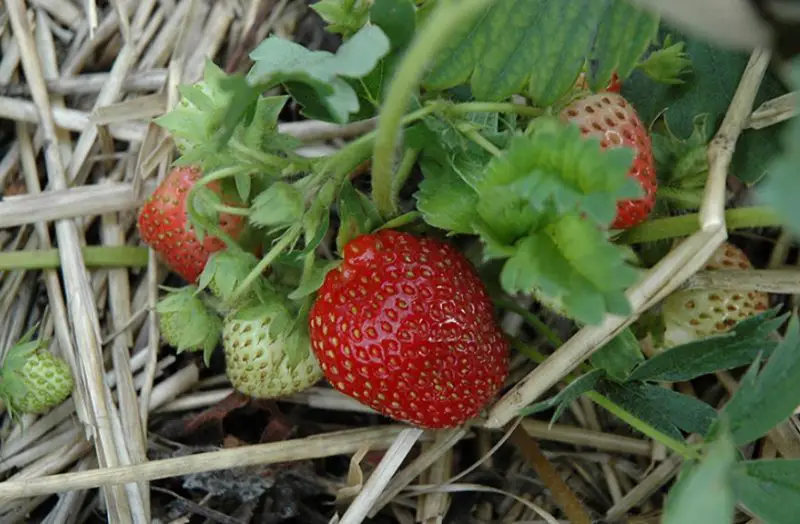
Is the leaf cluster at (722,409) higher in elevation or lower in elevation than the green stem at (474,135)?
lower

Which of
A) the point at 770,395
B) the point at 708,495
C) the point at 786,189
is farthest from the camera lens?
the point at 770,395

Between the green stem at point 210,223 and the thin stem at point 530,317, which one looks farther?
the thin stem at point 530,317

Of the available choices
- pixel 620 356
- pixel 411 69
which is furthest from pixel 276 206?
pixel 620 356

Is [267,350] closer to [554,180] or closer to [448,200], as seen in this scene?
[448,200]

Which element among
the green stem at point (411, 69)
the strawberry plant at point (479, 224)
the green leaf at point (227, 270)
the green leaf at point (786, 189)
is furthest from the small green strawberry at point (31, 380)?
the green leaf at point (786, 189)

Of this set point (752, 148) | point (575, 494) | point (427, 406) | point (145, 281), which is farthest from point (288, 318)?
point (752, 148)

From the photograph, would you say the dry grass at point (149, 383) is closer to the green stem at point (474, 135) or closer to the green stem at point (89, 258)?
the green stem at point (89, 258)

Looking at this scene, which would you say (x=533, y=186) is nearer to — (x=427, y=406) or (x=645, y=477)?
(x=427, y=406)

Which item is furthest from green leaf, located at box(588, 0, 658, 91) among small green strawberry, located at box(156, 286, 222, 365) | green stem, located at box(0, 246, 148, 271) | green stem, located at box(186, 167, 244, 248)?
green stem, located at box(0, 246, 148, 271)
